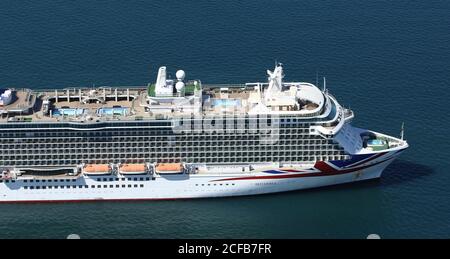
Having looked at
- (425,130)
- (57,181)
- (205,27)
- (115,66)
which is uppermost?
(205,27)

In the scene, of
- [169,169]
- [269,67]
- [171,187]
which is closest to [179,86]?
[169,169]

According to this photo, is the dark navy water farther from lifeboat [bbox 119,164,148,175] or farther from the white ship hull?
lifeboat [bbox 119,164,148,175]

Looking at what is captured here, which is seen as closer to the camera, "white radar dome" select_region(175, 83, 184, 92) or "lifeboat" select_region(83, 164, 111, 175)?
"lifeboat" select_region(83, 164, 111, 175)

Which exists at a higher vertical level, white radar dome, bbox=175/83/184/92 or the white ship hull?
white radar dome, bbox=175/83/184/92

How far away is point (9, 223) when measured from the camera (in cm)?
7994

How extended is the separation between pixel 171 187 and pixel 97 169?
788cm

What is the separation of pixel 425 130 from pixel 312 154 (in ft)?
63.9

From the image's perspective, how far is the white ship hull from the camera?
8181 cm

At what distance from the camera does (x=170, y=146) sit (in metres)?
82.1

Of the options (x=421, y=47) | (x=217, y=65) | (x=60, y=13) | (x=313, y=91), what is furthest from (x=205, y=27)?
(x=313, y=91)

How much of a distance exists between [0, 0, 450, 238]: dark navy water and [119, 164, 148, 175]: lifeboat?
13.0 feet

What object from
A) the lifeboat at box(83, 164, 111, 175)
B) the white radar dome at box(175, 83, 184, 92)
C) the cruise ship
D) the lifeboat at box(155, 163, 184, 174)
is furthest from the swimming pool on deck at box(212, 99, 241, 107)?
the lifeboat at box(83, 164, 111, 175)

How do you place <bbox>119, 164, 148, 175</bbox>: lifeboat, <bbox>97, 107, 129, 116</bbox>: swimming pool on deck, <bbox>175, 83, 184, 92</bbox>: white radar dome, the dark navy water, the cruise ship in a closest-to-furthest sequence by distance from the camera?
the dark navy water, <bbox>119, 164, 148, 175</bbox>: lifeboat, the cruise ship, <bbox>175, 83, 184, 92</bbox>: white radar dome, <bbox>97, 107, 129, 116</bbox>: swimming pool on deck

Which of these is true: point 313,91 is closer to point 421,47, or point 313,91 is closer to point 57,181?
point 57,181
